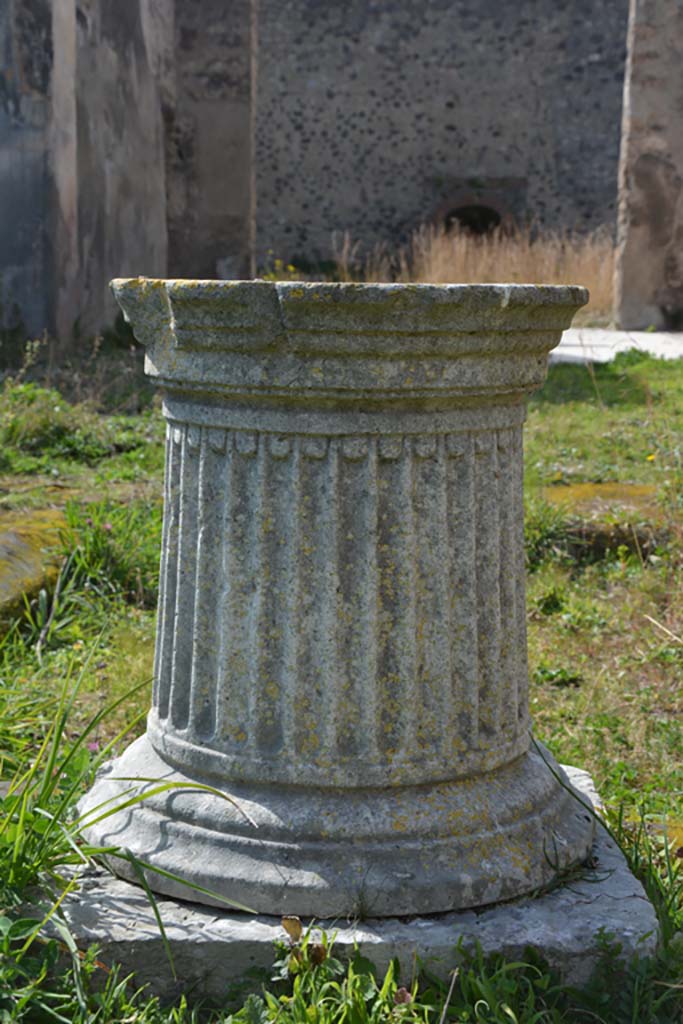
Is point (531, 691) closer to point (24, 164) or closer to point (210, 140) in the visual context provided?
point (24, 164)

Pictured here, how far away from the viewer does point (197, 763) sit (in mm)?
2041

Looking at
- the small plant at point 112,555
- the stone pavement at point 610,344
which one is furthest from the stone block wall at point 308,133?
the small plant at point 112,555

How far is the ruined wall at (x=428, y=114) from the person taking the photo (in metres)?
18.8

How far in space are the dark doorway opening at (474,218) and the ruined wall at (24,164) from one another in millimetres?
12909

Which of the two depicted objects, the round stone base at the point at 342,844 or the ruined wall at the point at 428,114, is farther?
the ruined wall at the point at 428,114

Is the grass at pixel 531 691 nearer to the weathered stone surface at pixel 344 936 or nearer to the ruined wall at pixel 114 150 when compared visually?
the weathered stone surface at pixel 344 936

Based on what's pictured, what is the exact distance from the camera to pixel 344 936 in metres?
1.83

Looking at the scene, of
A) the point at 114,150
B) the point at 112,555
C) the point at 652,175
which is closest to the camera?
the point at 112,555

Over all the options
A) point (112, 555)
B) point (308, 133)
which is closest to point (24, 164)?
point (112, 555)

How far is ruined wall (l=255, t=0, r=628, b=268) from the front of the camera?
1877 cm

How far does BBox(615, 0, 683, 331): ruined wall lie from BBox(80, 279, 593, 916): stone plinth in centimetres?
909

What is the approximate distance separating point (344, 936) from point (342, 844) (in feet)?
0.52

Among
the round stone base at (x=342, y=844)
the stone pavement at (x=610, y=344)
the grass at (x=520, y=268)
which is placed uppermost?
the grass at (x=520, y=268)

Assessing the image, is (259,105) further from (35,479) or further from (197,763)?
(197,763)
